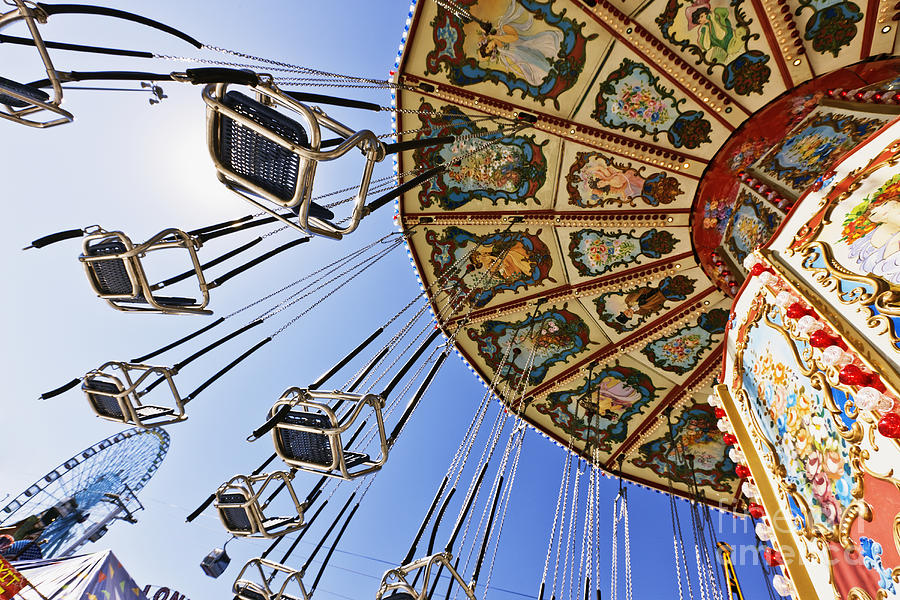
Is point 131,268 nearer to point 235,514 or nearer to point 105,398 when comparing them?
point 105,398

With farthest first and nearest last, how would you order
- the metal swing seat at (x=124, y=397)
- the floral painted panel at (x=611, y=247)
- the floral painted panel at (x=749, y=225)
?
the floral painted panel at (x=611, y=247) < the floral painted panel at (x=749, y=225) < the metal swing seat at (x=124, y=397)

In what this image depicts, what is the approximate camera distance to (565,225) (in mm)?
6590

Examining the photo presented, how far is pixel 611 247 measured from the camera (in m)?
6.84

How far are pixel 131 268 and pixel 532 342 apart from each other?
6.15m

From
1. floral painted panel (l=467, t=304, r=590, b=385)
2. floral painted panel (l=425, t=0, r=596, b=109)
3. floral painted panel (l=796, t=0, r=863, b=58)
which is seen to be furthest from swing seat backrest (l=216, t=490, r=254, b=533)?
floral painted panel (l=796, t=0, r=863, b=58)

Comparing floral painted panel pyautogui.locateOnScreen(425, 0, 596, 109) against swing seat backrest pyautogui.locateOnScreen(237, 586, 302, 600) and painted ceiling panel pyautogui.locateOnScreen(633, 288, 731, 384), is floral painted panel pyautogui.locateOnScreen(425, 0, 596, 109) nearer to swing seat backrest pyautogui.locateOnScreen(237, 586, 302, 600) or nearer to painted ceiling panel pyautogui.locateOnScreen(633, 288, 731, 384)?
painted ceiling panel pyautogui.locateOnScreen(633, 288, 731, 384)

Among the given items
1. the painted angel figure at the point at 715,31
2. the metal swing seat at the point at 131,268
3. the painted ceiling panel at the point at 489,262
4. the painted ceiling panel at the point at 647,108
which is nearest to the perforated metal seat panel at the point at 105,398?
the metal swing seat at the point at 131,268

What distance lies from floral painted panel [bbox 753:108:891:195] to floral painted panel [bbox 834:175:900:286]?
130 inches

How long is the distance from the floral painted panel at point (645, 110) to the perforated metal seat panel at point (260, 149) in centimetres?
480

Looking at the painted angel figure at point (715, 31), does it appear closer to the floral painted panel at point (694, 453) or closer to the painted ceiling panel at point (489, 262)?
the painted ceiling panel at point (489, 262)

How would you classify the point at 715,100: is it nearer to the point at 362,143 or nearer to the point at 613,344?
the point at 613,344

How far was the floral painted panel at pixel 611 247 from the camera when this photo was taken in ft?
21.8

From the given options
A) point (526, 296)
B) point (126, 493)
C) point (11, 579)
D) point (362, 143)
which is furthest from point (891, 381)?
point (126, 493)

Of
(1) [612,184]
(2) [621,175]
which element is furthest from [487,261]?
(2) [621,175]
